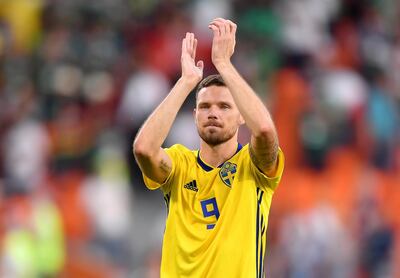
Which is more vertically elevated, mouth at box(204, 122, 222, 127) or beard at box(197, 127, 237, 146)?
mouth at box(204, 122, 222, 127)

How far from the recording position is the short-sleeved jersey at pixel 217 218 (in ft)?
19.7

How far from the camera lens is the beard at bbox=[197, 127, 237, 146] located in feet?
20.2

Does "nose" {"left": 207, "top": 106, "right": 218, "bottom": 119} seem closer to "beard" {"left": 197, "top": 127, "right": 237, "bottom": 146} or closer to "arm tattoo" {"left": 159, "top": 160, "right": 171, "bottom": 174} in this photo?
"beard" {"left": 197, "top": 127, "right": 237, "bottom": 146}

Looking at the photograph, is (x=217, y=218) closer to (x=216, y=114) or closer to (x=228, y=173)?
(x=228, y=173)

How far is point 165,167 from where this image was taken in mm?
6203

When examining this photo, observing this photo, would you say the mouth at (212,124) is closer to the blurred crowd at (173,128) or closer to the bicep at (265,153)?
the bicep at (265,153)

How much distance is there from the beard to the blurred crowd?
507cm

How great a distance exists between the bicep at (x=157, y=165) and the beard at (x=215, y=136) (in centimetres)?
23

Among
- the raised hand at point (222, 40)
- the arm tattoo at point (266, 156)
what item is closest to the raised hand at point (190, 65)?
the raised hand at point (222, 40)

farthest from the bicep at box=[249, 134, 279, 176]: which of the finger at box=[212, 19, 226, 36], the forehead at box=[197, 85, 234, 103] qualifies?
the finger at box=[212, 19, 226, 36]

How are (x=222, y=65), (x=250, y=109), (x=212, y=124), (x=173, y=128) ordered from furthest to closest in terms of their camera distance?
(x=173, y=128)
(x=212, y=124)
(x=222, y=65)
(x=250, y=109)

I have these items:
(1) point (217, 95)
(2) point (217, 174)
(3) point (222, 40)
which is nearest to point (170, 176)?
(2) point (217, 174)

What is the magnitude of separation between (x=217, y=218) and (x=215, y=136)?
0.42m

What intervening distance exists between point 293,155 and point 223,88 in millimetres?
5887
